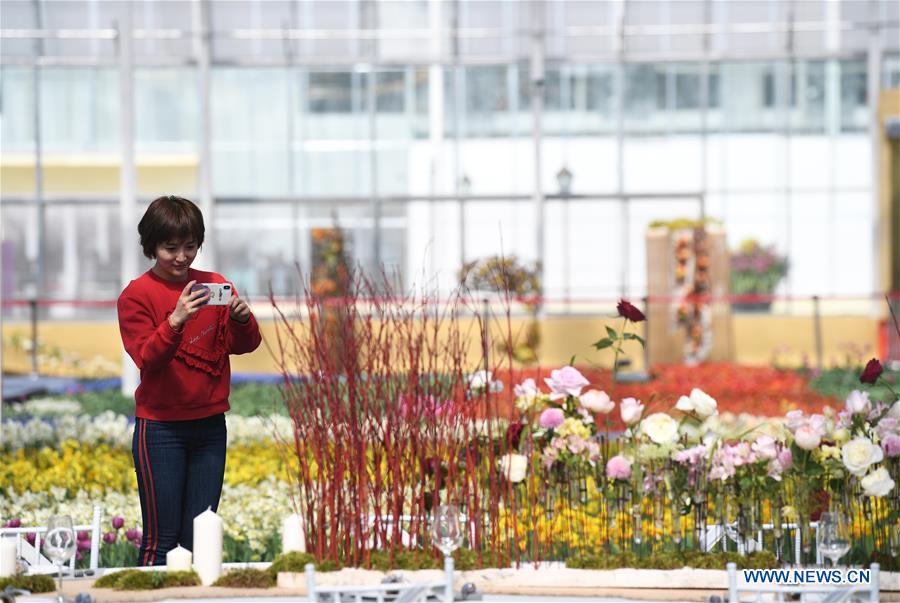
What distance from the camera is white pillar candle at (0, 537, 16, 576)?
9.93ft

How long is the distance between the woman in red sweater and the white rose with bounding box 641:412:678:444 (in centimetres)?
94

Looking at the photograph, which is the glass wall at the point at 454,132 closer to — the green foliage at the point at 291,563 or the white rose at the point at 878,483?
the white rose at the point at 878,483

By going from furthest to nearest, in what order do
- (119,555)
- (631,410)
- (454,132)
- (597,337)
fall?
(454,132) < (597,337) < (119,555) < (631,410)

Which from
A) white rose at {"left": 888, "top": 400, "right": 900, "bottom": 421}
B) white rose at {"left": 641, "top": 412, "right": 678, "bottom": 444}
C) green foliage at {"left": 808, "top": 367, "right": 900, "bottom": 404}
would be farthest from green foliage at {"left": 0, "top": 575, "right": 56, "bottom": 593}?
green foliage at {"left": 808, "top": 367, "right": 900, "bottom": 404}

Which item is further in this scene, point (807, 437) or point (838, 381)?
point (838, 381)

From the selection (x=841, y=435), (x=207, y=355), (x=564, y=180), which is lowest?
(x=841, y=435)

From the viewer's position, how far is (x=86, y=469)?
630 centimetres

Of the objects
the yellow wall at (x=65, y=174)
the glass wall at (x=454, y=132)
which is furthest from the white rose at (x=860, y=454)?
the yellow wall at (x=65, y=174)

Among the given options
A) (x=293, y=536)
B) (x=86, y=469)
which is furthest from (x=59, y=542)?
(x=86, y=469)

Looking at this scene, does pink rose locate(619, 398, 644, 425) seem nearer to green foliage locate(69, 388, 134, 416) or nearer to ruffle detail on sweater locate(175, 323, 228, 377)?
ruffle detail on sweater locate(175, 323, 228, 377)

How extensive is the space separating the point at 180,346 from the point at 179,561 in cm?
52

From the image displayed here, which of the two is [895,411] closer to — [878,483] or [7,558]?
[878,483]

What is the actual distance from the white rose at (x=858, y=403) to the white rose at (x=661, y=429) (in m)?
0.41

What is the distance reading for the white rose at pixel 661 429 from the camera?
3.49 meters
